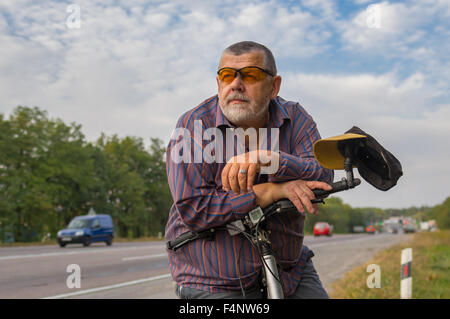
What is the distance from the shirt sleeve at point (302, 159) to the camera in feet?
5.75

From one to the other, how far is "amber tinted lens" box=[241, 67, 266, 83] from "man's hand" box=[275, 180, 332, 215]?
1.42 ft

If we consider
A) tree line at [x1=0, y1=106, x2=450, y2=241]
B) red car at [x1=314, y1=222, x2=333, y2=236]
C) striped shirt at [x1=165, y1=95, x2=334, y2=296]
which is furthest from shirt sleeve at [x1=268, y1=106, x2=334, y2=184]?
red car at [x1=314, y1=222, x2=333, y2=236]

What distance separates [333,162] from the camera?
5.01 feet

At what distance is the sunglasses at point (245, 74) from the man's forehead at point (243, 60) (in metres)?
0.02

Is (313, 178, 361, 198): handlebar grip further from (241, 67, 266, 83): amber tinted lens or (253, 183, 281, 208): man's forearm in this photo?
(241, 67, 266, 83): amber tinted lens

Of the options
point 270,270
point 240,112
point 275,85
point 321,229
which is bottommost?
point 321,229

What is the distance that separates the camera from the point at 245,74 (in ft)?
6.02

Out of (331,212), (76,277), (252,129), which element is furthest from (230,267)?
(331,212)

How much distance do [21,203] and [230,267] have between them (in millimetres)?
41166

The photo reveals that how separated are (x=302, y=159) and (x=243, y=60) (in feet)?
1.48

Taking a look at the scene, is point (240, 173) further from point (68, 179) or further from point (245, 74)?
point (68, 179)

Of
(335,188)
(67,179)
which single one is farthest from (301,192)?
(67,179)

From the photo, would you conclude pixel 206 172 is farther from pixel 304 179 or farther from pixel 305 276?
pixel 305 276

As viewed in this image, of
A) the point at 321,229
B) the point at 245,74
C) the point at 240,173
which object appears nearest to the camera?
the point at 240,173
